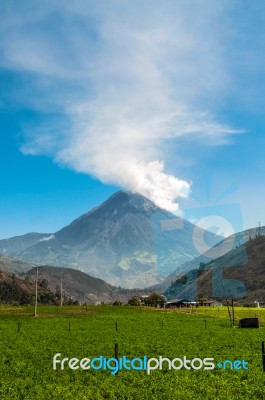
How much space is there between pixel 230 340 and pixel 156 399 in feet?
101

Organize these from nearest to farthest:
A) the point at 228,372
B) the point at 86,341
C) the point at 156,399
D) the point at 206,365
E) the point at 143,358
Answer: the point at 156,399 < the point at 228,372 < the point at 206,365 < the point at 143,358 < the point at 86,341

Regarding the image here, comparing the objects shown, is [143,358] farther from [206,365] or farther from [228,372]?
[228,372]

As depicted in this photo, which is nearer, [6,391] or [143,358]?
[6,391]

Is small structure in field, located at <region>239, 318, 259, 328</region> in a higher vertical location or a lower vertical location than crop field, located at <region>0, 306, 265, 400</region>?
lower

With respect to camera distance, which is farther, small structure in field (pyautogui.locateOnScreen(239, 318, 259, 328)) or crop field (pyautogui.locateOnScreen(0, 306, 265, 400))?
small structure in field (pyautogui.locateOnScreen(239, 318, 259, 328))

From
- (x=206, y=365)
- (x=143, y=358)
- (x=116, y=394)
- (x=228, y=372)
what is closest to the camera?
(x=116, y=394)

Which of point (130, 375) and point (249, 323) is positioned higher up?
point (130, 375)

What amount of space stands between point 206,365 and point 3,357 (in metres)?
20.0

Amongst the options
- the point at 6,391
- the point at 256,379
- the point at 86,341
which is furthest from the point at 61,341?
the point at 256,379

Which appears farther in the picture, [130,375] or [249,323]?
[249,323]

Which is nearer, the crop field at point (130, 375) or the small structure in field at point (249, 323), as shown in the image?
the crop field at point (130, 375)

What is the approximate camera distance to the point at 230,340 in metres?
53.6

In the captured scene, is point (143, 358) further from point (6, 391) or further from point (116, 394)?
point (6, 391)

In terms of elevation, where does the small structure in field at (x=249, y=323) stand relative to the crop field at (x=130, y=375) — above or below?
below
